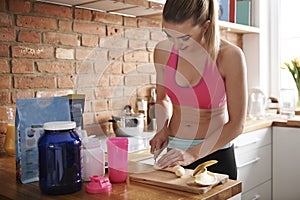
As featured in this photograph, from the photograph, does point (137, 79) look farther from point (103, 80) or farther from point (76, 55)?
point (76, 55)

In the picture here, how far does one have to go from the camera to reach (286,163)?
8.50ft

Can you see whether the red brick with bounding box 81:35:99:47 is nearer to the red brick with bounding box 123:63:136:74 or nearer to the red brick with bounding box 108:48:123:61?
the red brick with bounding box 108:48:123:61

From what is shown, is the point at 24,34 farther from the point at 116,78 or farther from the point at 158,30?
the point at 158,30

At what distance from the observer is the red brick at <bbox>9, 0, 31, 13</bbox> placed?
1.65 m

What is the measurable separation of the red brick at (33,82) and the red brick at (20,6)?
0.98 ft

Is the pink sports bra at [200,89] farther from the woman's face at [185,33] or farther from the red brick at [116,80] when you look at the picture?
the red brick at [116,80]

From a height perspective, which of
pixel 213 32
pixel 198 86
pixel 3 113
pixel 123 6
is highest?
pixel 123 6

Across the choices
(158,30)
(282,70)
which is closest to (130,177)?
(158,30)

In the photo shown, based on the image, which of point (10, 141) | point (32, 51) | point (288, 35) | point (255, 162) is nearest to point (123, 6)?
point (32, 51)

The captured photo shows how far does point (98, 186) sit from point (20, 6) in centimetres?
102

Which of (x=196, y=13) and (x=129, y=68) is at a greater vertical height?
(x=196, y=13)

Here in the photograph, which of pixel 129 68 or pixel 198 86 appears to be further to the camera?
pixel 129 68

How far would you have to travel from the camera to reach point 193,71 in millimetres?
1570

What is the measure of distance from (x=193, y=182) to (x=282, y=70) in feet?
7.96
